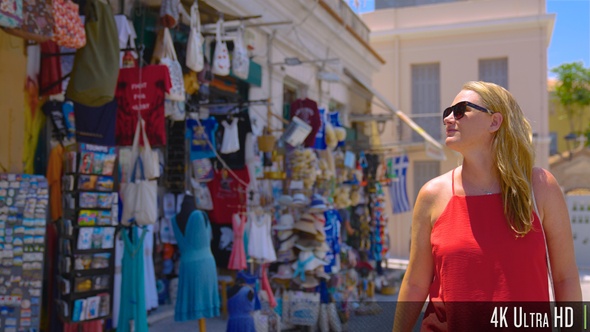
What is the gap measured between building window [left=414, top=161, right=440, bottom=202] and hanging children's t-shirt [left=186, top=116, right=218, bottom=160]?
515 inches

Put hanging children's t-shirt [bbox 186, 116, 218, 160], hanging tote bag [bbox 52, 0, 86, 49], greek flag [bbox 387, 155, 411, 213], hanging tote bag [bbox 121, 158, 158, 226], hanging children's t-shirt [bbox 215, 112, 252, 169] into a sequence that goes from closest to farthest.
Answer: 1. hanging tote bag [bbox 52, 0, 86, 49]
2. hanging tote bag [bbox 121, 158, 158, 226]
3. hanging children's t-shirt [bbox 186, 116, 218, 160]
4. hanging children's t-shirt [bbox 215, 112, 252, 169]
5. greek flag [bbox 387, 155, 411, 213]

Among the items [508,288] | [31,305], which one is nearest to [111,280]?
[31,305]

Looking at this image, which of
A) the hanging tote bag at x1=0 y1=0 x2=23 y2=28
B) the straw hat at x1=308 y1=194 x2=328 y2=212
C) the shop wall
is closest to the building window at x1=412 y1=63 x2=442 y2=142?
the straw hat at x1=308 y1=194 x2=328 y2=212

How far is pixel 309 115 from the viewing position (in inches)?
370

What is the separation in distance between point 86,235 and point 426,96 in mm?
16265

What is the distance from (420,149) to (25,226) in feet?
52.7

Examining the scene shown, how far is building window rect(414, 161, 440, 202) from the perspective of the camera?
19.9m

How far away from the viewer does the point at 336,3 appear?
13.2 m

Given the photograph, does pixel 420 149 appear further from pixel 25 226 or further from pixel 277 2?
pixel 25 226

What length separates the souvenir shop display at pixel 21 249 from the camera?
16.4ft

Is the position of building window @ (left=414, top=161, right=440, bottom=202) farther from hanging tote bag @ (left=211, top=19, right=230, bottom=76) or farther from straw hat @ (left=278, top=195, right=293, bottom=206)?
hanging tote bag @ (left=211, top=19, right=230, bottom=76)

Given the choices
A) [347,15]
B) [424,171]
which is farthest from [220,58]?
[424,171]

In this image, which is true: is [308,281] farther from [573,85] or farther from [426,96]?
[573,85]

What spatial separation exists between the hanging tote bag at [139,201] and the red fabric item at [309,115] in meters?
3.91
